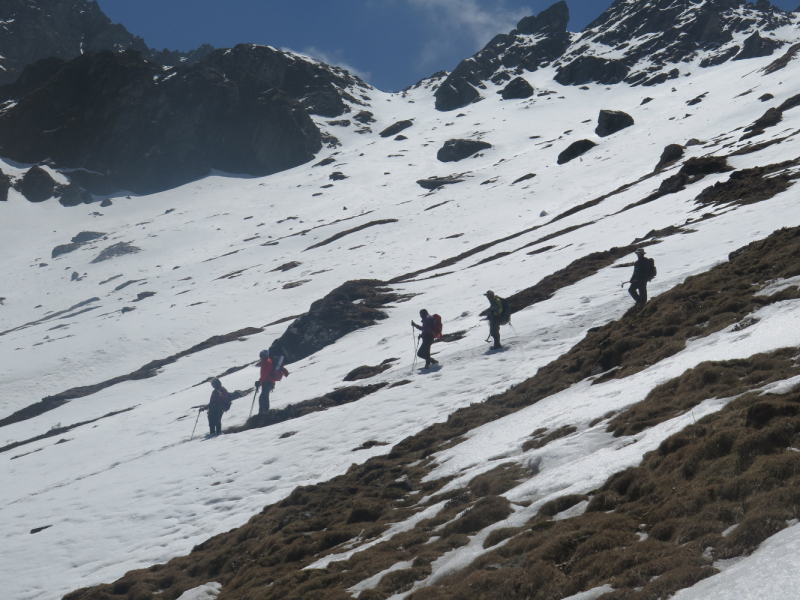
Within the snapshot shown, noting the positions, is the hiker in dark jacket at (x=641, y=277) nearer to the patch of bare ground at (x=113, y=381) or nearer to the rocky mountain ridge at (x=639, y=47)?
the patch of bare ground at (x=113, y=381)

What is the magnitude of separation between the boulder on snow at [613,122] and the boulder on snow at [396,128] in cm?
6744

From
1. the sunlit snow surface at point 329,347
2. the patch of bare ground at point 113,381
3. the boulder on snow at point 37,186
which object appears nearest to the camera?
the sunlit snow surface at point 329,347

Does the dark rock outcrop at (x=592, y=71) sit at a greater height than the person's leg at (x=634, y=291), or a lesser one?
Answer: greater

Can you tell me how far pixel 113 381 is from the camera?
36.5 meters

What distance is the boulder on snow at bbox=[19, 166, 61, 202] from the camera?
122812 mm

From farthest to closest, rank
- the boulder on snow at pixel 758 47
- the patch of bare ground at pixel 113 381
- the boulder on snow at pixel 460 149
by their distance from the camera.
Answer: the boulder on snow at pixel 758 47, the boulder on snow at pixel 460 149, the patch of bare ground at pixel 113 381

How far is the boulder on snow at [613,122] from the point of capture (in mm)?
84744

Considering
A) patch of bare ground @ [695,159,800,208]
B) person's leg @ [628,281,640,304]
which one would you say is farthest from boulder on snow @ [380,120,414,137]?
person's leg @ [628,281,640,304]

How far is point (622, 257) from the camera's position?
25297mm

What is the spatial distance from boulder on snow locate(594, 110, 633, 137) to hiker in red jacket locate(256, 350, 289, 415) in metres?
77.2

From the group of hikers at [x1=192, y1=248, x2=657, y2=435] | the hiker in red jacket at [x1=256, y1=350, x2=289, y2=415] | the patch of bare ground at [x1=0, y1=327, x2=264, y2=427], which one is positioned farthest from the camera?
the patch of bare ground at [x1=0, y1=327, x2=264, y2=427]

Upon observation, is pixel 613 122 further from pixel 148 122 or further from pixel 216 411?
pixel 148 122

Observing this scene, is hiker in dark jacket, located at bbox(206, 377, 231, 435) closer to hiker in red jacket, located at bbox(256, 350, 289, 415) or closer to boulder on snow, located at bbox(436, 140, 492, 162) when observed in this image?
hiker in red jacket, located at bbox(256, 350, 289, 415)

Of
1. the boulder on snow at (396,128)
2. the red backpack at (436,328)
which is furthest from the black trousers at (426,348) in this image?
the boulder on snow at (396,128)
